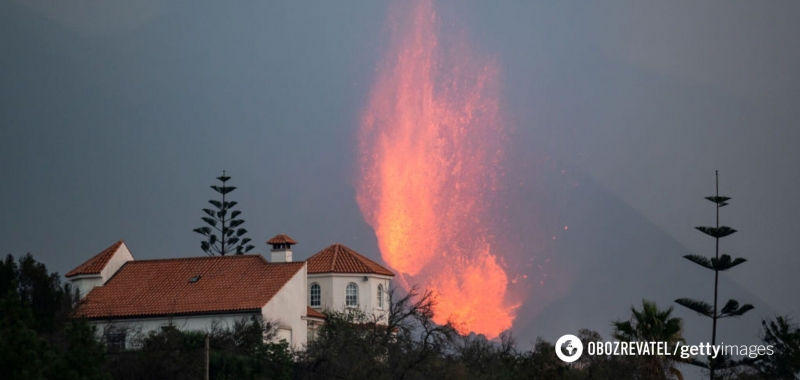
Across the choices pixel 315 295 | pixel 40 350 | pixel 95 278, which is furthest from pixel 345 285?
pixel 40 350

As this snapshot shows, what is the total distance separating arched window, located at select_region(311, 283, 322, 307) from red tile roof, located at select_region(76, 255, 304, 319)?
5495 millimetres

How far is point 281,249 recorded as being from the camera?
62594mm

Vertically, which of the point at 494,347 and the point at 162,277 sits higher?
the point at 162,277

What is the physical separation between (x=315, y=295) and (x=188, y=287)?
8.59m

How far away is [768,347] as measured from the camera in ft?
224

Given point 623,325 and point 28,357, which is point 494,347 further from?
point 28,357

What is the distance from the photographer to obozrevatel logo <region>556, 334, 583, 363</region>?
176ft

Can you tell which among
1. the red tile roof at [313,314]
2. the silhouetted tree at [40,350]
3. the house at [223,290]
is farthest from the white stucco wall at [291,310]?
the silhouetted tree at [40,350]

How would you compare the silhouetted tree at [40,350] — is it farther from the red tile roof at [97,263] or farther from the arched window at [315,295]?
the arched window at [315,295]

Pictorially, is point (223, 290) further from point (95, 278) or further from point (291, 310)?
point (95, 278)

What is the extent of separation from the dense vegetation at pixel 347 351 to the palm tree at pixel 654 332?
4 centimetres

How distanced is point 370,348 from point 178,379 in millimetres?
11049

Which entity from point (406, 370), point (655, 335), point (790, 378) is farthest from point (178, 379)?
point (790, 378)

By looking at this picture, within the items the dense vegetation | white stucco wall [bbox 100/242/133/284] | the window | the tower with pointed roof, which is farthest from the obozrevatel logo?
white stucco wall [bbox 100/242/133/284]
